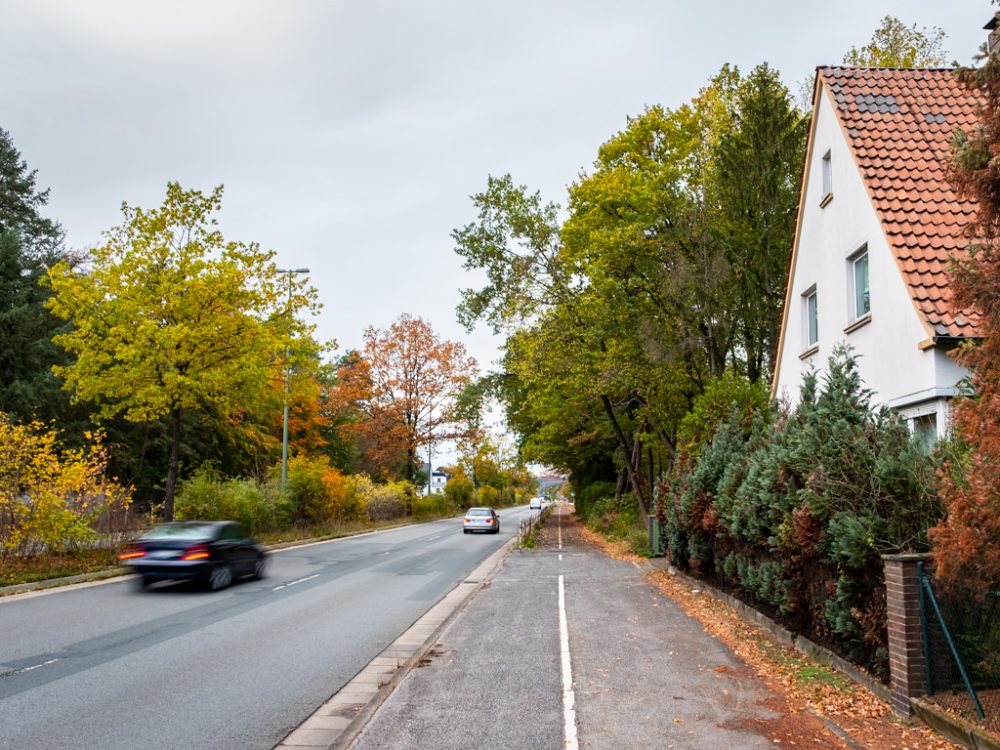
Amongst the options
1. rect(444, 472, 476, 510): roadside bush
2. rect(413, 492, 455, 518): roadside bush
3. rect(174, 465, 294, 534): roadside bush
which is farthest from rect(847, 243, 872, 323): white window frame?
rect(444, 472, 476, 510): roadside bush

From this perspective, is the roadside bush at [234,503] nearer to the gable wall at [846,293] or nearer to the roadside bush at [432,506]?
the gable wall at [846,293]

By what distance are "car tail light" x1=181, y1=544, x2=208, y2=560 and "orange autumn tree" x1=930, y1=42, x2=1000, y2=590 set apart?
13.2 meters

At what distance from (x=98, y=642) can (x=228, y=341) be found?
42.3 ft

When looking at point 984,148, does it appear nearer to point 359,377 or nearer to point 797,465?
point 797,465

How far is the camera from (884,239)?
41.7 ft

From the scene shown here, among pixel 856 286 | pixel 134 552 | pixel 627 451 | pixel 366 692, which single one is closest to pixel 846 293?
pixel 856 286

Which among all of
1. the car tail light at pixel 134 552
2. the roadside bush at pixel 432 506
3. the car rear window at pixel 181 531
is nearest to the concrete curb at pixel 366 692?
the car rear window at pixel 181 531

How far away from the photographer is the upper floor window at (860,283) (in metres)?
14.0

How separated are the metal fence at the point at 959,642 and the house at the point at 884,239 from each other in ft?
12.8

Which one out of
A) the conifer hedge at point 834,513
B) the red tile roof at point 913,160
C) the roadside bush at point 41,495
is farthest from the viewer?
the roadside bush at point 41,495

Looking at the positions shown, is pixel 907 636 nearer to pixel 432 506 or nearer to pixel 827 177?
pixel 827 177

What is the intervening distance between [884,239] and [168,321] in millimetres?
17709

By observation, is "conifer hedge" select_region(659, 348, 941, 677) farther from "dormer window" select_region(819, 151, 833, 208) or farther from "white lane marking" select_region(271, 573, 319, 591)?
"white lane marking" select_region(271, 573, 319, 591)

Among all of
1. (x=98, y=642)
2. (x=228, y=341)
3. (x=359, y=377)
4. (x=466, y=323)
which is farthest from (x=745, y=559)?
(x=359, y=377)
